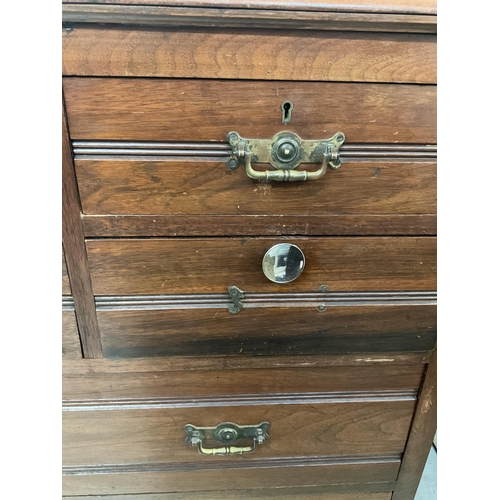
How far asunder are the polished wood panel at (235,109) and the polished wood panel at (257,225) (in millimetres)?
99

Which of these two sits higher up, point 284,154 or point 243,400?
point 284,154

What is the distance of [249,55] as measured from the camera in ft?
1.51

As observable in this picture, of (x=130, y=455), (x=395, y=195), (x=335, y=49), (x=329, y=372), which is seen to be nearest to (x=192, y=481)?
(x=130, y=455)

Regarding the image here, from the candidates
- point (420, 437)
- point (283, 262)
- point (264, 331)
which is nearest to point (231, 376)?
point (264, 331)

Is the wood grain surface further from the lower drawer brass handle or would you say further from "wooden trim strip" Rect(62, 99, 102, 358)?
the lower drawer brass handle

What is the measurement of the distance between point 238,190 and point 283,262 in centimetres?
11

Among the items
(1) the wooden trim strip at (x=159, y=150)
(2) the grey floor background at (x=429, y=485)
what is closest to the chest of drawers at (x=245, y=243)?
(1) the wooden trim strip at (x=159, y=150)

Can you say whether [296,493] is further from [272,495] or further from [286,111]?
[286,111]

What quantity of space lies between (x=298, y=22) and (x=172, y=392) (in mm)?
532

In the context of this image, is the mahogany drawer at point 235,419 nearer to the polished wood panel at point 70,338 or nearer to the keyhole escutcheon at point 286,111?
the polished wood panel at point 70,338

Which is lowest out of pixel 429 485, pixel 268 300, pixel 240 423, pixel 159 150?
pixel 429 485

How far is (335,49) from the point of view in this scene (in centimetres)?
47

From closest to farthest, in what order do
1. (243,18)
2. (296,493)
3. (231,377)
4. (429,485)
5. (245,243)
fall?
(243,18) → (245,243) → (231,377) → (296,493) → (429,485)

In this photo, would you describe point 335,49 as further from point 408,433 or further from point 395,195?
point 408,433
